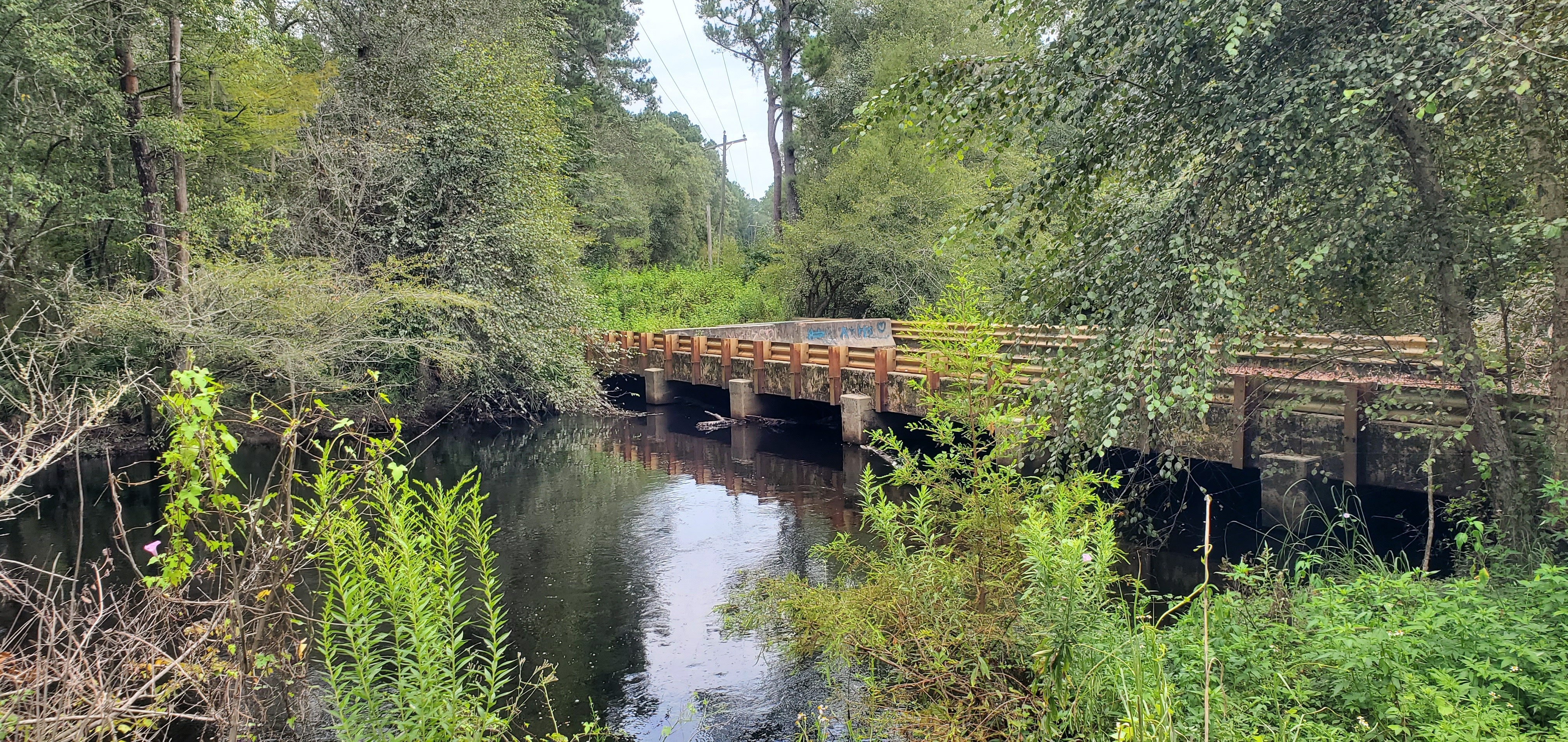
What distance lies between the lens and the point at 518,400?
55.3 ft

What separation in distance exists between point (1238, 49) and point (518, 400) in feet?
46.8

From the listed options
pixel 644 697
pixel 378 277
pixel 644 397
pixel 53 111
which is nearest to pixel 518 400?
pixel 378 277

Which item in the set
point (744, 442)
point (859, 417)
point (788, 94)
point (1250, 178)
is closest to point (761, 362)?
point (744, 442)

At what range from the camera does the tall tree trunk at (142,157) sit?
40.0ft

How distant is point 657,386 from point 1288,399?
46.8ft

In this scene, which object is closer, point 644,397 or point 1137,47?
point 1137,47

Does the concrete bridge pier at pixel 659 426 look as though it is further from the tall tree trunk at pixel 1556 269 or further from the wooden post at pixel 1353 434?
the tall tree trunk at pixel 1556 269

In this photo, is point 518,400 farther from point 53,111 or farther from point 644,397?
point 53,111

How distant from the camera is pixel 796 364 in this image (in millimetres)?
16500

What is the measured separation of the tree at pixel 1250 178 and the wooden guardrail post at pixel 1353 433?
8.70ft

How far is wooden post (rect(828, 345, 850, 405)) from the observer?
15500 millimetres

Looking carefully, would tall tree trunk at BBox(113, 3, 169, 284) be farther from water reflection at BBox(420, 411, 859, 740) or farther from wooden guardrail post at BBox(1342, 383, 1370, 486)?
wooden guardrail post at BBox(1342, 383, 1370, 486)

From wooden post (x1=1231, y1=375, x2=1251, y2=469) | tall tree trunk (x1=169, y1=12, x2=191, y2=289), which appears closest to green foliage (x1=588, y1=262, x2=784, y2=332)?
tall tree trunk (x1=169, y1=12, x2=191, y2=289)

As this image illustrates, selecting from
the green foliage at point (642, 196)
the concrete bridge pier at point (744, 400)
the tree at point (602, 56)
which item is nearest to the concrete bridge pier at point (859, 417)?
the concrete bridge pier at point (744, 400)
